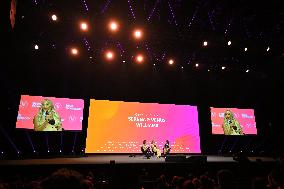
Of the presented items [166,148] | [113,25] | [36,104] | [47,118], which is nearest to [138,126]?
[166,148]

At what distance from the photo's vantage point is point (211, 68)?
1205 cm

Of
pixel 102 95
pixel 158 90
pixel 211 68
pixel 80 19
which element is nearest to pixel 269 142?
pixel 211 68

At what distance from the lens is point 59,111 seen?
10062 millimetres

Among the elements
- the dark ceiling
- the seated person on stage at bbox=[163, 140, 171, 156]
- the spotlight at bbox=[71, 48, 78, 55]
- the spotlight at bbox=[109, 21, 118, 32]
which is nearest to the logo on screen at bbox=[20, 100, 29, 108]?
the dark ceiling

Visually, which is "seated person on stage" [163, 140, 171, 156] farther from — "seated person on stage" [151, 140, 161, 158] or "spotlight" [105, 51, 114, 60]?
"spotlight" [105, 51, 114, 60]

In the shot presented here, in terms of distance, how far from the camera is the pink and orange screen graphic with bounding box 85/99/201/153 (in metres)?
10.3

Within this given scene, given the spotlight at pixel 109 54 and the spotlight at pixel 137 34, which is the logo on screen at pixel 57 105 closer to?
the spotlight at pixel 109 54

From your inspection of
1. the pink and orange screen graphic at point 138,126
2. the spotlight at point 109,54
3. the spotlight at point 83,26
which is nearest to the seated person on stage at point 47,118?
the pink and orange screen graphic at point 138,126

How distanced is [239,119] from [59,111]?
8.43 m

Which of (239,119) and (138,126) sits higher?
(239,119)

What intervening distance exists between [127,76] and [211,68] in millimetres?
4057

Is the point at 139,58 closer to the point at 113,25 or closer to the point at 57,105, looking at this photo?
the point at 113,25

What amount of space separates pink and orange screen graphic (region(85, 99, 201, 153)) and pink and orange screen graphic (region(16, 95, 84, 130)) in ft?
1.72

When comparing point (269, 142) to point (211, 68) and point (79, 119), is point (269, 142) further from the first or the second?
point (79, 119)
